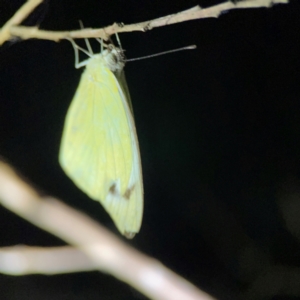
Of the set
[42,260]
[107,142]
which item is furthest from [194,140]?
[42,260]

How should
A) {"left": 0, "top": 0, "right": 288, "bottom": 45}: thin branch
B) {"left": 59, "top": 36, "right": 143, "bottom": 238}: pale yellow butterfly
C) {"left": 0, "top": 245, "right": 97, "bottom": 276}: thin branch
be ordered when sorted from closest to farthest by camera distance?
1. {"left": 0, "top": 0, "right": 288, "bottom": 45}: thin branch
2. {"left": 59, "top": 36, "right": 143, "bottom": 238}: pale yellow butterfly
3. {"left": 0, "top": 245, "right": 97, "bottom": 276}: thin branch

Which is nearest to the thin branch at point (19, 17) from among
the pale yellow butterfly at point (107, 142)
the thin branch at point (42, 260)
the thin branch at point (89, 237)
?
the pale yellow butterfly at point (107, 142)

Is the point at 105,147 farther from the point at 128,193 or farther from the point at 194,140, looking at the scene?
the point at 194,140

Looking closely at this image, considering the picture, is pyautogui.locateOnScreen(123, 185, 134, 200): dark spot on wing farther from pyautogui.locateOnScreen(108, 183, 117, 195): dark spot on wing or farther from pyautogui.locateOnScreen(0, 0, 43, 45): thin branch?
pyautogui.locateOnScreen(0, 0, 43, 45): thin branch

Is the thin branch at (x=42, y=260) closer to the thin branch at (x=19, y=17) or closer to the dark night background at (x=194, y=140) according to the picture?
the dark night background at (x=194, y=140)

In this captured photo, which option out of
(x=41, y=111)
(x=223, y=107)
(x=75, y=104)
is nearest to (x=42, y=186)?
(x=41, y=111)

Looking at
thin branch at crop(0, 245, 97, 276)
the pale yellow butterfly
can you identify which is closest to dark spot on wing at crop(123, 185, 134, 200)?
the pale yellow butterfly

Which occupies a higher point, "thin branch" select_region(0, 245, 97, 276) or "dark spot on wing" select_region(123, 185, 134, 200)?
"dark spot on wing" select_region(123, 185, 134, 200)

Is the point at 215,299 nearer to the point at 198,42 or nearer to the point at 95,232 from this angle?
the point at 95,232
